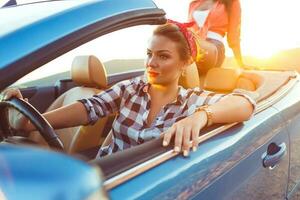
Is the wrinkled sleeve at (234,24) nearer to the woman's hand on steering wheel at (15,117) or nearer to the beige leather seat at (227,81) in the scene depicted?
the beige leather seat at (227,81)

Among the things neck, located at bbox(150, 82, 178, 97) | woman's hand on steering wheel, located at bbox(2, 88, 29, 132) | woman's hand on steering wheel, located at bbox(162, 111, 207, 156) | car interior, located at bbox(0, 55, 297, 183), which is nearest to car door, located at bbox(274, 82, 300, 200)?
car interior, located at bbox(0, 55, 297, 183)

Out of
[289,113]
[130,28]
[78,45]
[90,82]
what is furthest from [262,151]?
[90,82]

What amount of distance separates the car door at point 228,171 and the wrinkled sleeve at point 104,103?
29.8 inches

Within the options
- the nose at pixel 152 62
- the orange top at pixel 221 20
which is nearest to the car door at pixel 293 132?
the nose at pixel 152 62

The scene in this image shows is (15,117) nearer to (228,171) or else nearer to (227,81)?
(228,171)

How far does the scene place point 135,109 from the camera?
2.61 m

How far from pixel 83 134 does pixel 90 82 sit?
1.73 ft

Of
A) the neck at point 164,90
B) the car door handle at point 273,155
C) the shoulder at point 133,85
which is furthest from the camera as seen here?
the shoulder at point 133,85

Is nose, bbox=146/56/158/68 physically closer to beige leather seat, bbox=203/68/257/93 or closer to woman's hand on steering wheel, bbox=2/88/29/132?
woman's hand on steering wheel, bbox=2/88/29/132

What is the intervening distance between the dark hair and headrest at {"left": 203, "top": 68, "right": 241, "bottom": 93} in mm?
857

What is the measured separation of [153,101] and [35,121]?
0.80 metres

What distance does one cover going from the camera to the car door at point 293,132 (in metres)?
2.67

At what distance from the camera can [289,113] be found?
2725mm

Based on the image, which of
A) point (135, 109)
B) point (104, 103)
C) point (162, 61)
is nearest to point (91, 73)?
point (104, 103)
